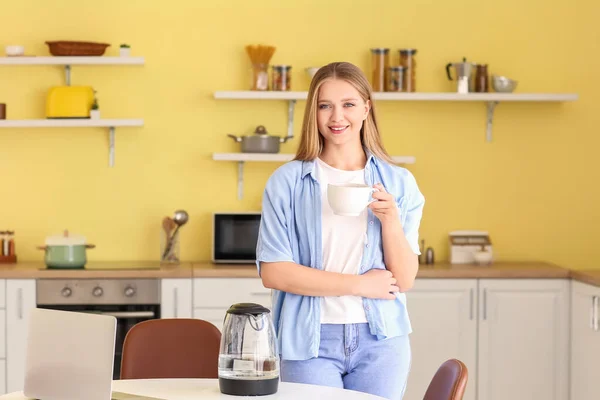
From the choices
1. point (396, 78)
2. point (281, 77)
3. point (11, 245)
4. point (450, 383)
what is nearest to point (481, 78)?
point (396, 78)

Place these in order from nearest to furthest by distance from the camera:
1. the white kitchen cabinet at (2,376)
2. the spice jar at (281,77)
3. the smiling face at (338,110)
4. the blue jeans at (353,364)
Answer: the blue jeans at (353,364)
the smiling face at (338,110)
the white kitchen cabinet at (2,376)
the spice jar at (281,77)

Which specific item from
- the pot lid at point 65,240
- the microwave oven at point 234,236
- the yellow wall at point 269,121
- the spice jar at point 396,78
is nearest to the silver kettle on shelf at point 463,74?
the yellow wall at point 269,121

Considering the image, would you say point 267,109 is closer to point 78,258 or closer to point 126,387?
point 78,258

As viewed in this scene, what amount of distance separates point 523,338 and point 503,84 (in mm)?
1226

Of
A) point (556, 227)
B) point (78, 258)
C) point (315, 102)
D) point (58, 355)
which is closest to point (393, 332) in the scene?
point (315, 102)

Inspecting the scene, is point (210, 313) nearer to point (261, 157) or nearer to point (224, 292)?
point (224, 292)

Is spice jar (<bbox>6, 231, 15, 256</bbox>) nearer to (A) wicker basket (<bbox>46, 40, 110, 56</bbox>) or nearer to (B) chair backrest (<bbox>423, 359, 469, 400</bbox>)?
(A) wicker basket (<bbox>46, 40, 110, 56</bbox>)

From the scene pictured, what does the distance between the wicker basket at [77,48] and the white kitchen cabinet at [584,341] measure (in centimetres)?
247

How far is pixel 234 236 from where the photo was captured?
484 cm

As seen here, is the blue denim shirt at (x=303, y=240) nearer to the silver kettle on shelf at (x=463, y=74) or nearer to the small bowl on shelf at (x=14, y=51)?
the silver kettle on shelf at (x=463, y=74)

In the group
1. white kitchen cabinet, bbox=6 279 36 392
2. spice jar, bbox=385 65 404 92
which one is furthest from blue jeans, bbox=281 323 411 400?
spice jar, bbox=385 65 404 92

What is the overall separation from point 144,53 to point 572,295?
7.71 feet

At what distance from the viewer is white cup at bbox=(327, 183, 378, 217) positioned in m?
2.49

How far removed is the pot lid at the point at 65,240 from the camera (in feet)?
15.3
